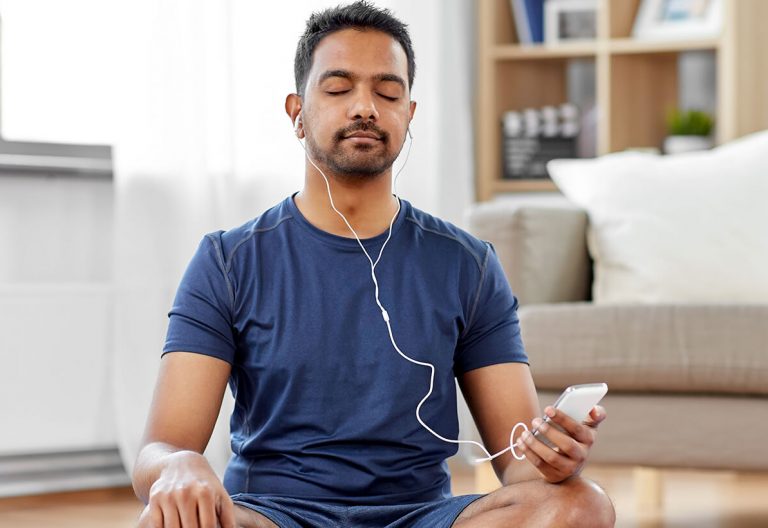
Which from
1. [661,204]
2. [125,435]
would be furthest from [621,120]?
[125,435]

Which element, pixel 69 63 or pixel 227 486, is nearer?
pixel 227 486

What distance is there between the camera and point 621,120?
352cm

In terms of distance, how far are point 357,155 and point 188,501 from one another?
506 millimetres

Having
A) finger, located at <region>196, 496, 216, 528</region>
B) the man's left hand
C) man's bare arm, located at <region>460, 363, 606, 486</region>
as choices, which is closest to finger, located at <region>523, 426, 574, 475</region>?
the man's left hand

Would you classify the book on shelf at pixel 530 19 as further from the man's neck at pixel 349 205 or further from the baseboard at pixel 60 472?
the man's neck at pixel 349 205

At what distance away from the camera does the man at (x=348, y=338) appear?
1.44 m

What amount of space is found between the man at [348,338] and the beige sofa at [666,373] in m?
0.73

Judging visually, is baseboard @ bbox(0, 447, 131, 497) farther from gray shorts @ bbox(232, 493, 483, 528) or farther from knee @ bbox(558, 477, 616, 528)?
knee @ bbox(558, 477, 616, 528)

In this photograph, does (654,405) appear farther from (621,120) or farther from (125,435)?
(621,120)

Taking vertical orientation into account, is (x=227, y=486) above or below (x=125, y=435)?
above

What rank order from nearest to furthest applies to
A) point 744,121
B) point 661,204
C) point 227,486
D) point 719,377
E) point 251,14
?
point 227,486
point 719,377
point 661,204
point 251,14
point 744,121

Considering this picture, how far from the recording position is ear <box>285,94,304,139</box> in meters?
1.61

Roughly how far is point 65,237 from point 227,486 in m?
1.46

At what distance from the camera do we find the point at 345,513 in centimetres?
142
